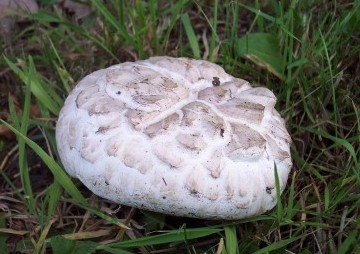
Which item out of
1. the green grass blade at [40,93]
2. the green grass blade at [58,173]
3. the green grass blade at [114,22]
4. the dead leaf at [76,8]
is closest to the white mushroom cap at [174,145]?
the green grass blade at [58,173]

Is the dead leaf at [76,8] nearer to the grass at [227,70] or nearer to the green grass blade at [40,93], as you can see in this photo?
the grass at [227,70]

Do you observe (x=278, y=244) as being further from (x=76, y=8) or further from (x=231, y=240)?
(x=76, y=8)

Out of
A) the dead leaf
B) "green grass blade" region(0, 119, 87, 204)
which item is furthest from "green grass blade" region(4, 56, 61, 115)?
the dead leaf

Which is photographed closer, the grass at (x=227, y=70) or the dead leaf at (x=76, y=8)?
the grass at (x=227, y=70)

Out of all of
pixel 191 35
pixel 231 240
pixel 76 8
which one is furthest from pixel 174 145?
pixel 76 8

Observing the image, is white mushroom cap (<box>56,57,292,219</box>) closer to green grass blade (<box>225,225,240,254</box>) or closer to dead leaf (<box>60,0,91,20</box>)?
green grass blade (<box>225,225,240,254</box>)

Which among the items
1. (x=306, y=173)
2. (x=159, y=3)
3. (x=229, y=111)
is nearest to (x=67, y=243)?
(x=229, y=111)

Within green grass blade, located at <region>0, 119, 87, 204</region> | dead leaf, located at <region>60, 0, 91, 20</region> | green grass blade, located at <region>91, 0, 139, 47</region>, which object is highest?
green grass blade, located at <region>91, 0, 139, 47</region>

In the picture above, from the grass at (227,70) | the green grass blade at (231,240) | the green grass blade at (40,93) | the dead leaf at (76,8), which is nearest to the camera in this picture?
the green grass blade at (231,240)
